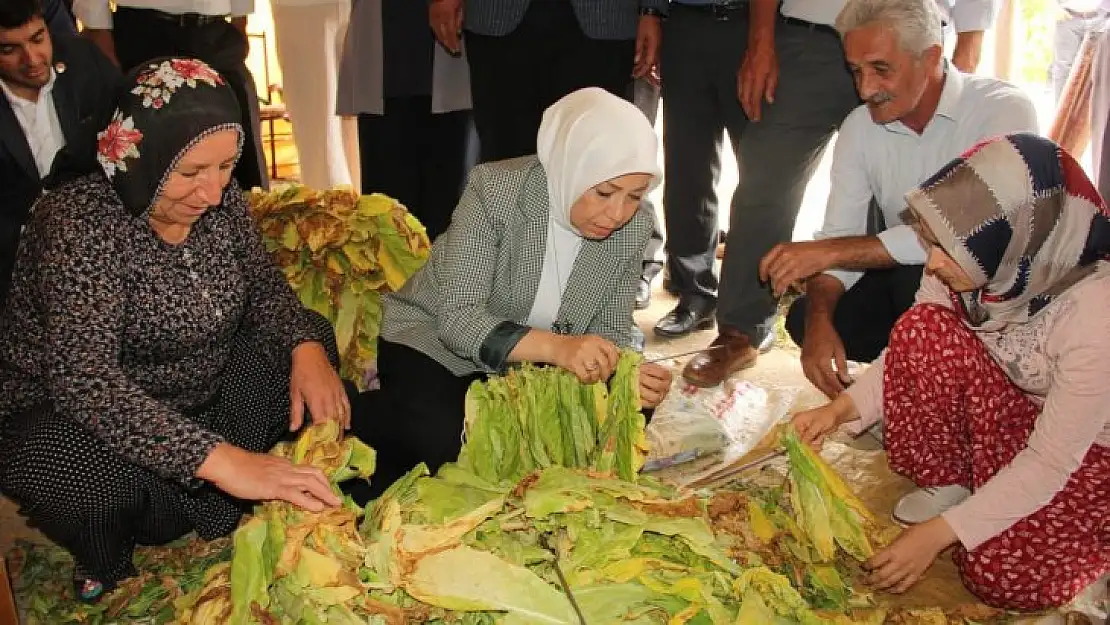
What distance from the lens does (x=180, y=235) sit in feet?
6.99

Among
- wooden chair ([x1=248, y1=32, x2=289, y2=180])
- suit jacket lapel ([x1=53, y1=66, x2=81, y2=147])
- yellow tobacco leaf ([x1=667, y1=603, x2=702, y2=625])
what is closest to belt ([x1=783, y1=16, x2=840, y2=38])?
yellow tobacco leaf ([x1=667, y1=603, x2=702, y2=625])

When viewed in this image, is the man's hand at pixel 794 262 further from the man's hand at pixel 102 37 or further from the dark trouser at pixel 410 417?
the man's hand at pixel 102 37

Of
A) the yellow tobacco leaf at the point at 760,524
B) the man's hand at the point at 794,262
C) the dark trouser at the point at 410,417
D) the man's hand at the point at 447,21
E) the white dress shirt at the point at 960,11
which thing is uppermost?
the white dress shirt at the point at 960,11

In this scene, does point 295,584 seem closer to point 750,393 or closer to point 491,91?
point 750,393

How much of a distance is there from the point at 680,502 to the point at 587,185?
2.55 feet

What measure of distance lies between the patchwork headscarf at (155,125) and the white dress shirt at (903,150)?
1703 mm

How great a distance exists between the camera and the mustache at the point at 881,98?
8.09 feet

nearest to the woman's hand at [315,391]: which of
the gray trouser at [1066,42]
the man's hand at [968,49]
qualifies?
the man's hand at [968,49]

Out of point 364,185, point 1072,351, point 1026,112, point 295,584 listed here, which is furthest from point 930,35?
point 364,185

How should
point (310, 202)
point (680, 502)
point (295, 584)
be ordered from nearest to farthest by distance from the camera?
point (295, 584) < point (680, 502) < point (310, 202)

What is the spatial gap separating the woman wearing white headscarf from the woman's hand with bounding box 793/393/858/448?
328mm

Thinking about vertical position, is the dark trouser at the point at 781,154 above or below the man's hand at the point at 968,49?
below

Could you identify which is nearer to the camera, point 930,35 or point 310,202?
point 930,35

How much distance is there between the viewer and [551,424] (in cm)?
214
